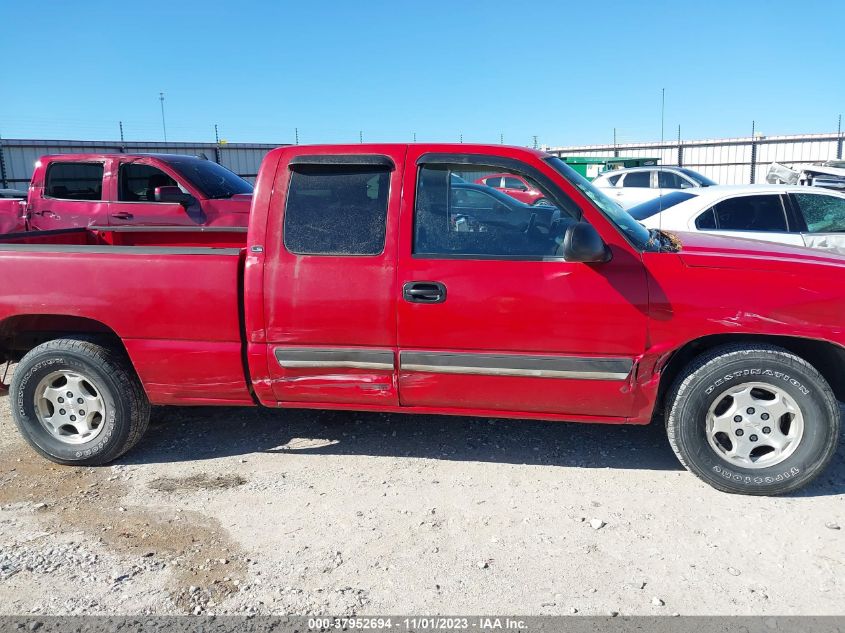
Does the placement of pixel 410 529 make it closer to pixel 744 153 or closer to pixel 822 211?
pixel 822 211

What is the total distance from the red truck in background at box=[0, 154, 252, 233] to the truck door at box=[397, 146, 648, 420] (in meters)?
5.04

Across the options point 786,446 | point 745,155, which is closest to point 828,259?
point 786,446

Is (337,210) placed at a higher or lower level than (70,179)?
lower

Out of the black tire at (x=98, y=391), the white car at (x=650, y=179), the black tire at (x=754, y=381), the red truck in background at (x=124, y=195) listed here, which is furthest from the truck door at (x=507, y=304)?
the white car at (x=650, y=179)

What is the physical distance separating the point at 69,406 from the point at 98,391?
23 centimetres

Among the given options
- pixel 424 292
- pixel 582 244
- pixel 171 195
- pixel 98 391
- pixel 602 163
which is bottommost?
pixel 98 391

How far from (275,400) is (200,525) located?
32.7 inches

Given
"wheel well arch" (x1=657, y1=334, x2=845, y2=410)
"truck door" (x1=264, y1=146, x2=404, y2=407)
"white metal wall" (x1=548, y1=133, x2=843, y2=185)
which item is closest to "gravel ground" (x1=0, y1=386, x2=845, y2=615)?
"wheel well arch" (x1=657, y1=334, x2=845, y2=410)

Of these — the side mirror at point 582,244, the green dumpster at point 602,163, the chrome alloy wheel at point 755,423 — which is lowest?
the chrome alloy wheel at point 755,423

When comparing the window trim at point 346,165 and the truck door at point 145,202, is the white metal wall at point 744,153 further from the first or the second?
the window trim at point 346,165

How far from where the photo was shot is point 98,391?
4.08 metres

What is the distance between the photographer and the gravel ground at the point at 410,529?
2.86m

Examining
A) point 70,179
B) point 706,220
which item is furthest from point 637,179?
point 70,179

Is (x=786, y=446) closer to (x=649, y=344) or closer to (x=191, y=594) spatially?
(x=649, y=344)
